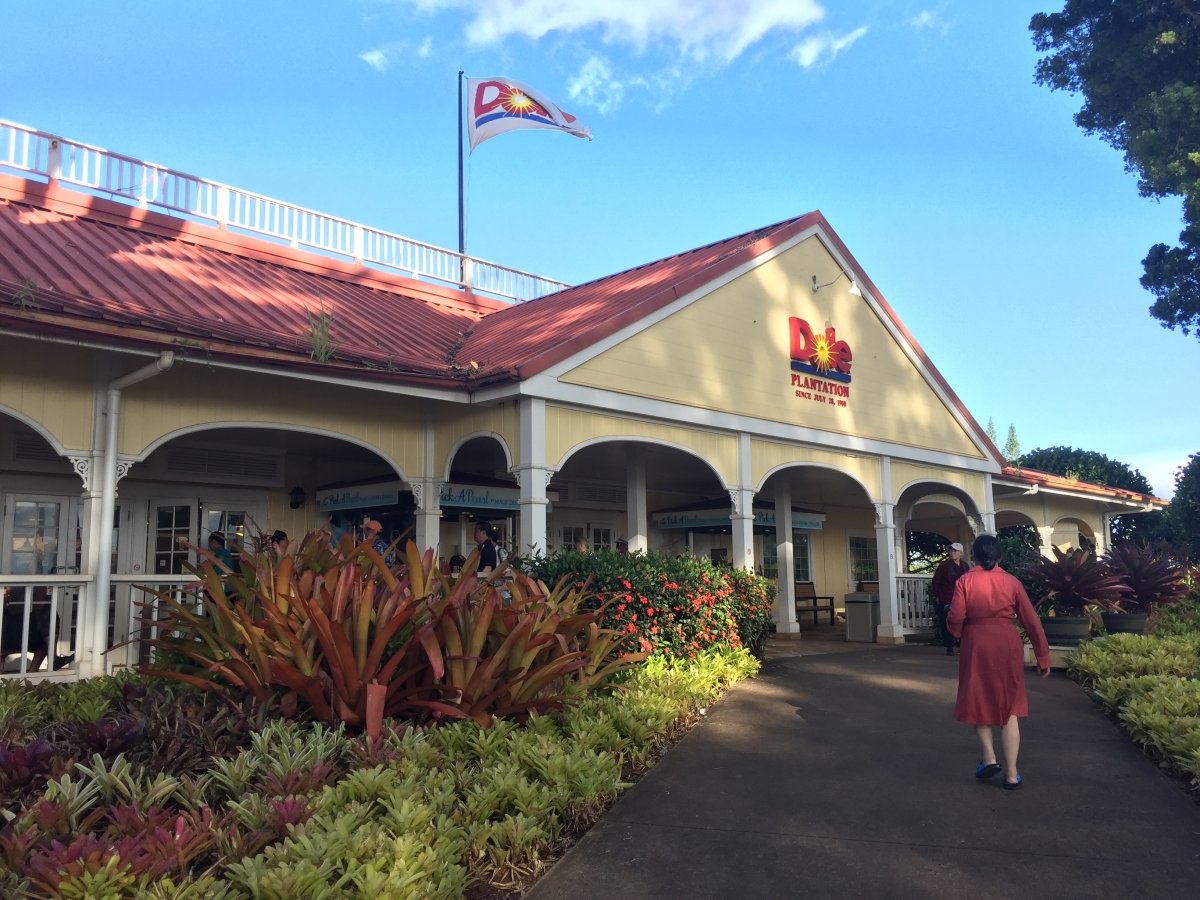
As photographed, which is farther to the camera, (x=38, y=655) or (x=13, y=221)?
(x=13, y=221)

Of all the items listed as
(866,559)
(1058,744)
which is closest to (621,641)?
(1058,744)

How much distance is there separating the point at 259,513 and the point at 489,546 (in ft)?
13.3

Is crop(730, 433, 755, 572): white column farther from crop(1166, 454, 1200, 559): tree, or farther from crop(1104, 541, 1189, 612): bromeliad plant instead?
crop(1166, 454, 1200, 559): tree

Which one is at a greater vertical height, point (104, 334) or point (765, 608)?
point (104, 334)

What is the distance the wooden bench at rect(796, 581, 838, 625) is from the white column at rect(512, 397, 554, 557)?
10.3m

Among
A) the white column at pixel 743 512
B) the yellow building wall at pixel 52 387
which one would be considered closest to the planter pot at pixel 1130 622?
the white column at pixel 743 512

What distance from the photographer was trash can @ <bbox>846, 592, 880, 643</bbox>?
49.6 feet

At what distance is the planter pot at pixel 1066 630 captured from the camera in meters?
10.4

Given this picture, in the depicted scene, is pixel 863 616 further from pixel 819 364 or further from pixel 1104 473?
pixel 1104 473

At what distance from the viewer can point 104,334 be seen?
25.1 feet

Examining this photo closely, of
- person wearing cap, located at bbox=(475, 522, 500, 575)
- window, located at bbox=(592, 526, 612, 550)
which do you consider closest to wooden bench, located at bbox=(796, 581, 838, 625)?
window, located at bbox=(592, 526, 612, 550)

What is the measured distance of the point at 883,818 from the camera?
5129 millimetres

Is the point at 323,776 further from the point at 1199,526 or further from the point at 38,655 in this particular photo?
the point at 1199,526

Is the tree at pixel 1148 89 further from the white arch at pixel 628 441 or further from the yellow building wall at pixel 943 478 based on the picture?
the white arch at pixel 628 441
